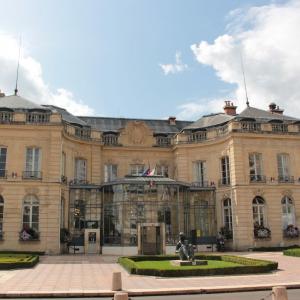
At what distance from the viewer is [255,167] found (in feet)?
115

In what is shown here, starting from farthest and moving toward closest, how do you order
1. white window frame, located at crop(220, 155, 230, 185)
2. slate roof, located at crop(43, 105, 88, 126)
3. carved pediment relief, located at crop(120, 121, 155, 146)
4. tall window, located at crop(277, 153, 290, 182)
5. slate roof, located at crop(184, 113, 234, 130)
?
carved pediment relief, located at crop(120, 121, 155, 146) < slate roof, located at crop(184, 113, 234, 130) < slate roof, located at crop(43, 105, 88, 126) < white window frame, located at crop(220, 155, 230, 185) < tall window, located at crop(277, 153, 290, 182)

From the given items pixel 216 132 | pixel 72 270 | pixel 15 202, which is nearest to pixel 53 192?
pixel 15 202

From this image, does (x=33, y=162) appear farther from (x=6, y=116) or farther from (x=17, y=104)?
(x=17, y=104)

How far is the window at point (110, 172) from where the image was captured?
38537 mm

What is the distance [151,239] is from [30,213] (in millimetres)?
9021

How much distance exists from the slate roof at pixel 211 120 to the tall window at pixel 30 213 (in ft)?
49.7

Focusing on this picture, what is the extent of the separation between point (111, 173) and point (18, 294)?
25365 mm

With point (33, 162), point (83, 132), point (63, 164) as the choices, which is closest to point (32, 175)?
point (33, 162)

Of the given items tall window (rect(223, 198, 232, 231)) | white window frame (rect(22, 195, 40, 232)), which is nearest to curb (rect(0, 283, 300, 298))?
white window frame (rect(22, 195, 40, 232))

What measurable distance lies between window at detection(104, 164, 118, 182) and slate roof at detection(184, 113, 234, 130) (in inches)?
290

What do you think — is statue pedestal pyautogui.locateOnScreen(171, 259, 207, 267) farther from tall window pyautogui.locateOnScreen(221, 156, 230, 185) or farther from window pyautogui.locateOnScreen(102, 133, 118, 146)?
window pyautogui.locateOnScreen(102, 133, 118, 146)

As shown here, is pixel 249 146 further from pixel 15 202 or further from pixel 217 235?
pixel 15 202

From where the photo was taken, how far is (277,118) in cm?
3678

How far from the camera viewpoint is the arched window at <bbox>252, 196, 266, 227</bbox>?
34062 millimetres
